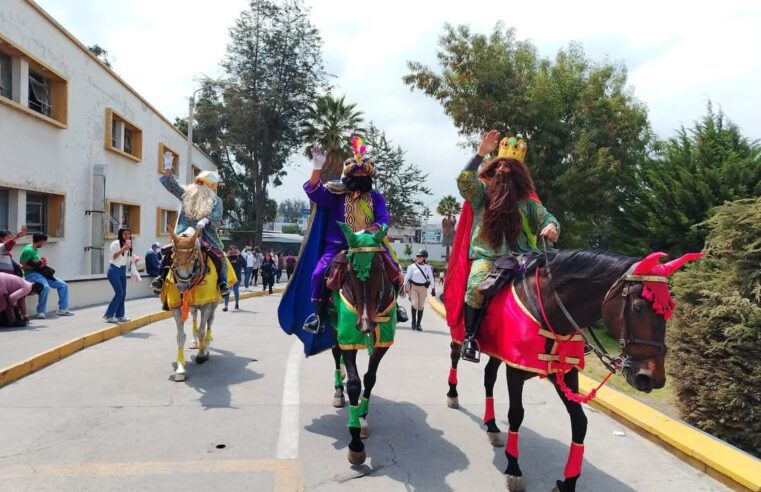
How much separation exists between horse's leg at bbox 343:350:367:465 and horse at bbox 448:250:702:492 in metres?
1.22

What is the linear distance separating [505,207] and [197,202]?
15.1 feet

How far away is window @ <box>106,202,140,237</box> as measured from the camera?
18719mm

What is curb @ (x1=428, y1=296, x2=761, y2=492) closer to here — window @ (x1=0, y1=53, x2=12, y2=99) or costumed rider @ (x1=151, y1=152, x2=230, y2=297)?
costumed rider @ (x1=151, y1=152, x2=230, y2=297)

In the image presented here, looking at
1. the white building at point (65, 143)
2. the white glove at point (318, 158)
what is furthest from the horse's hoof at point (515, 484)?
the white building at point (65, 143)

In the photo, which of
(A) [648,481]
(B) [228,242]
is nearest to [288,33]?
(B) [228,242]

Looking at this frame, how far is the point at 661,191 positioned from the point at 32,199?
58.9ft

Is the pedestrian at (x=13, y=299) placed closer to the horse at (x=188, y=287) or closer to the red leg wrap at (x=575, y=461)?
the horse at (x=188, y=287)

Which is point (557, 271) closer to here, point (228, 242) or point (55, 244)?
point (55, 244)

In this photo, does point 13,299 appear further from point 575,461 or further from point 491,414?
point 575,461

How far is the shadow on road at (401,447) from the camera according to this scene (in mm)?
4203

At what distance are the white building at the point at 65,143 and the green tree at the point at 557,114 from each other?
39.9 feet

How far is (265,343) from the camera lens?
949 centimetres

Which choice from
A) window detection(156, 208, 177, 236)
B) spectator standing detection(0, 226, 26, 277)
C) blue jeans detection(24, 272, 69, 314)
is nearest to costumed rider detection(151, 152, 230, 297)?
spectator standing detection(0, 226, 26, 277)

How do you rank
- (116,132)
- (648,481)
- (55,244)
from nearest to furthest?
(648,481) → (55,244) → (116,132)
